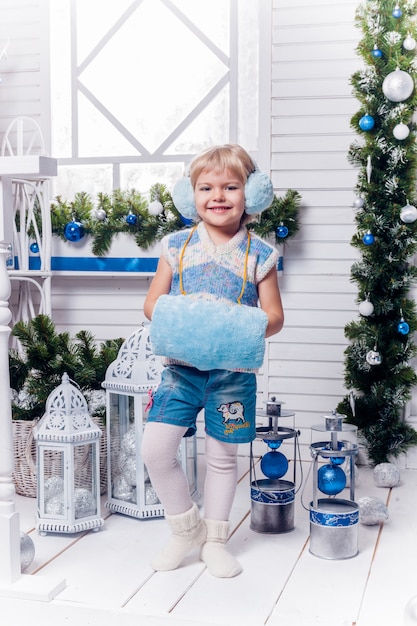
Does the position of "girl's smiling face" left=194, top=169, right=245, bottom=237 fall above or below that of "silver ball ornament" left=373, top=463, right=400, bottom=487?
above

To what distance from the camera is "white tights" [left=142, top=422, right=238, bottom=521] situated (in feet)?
6.89

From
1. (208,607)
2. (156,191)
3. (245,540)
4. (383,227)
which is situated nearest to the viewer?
(208,607)

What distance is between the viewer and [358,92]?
3113 mm

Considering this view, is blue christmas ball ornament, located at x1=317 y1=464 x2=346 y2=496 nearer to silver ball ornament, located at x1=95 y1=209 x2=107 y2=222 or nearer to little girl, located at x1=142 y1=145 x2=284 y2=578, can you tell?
little girl, located at x1=142 y1=145 x2=284 y2=578

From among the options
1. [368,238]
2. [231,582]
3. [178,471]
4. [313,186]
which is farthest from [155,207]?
[231,582]

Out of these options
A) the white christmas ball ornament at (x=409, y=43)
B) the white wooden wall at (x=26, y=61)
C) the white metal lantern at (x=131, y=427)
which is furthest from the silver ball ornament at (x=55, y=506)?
the white christmas ball ornament at (x=409, y=43)

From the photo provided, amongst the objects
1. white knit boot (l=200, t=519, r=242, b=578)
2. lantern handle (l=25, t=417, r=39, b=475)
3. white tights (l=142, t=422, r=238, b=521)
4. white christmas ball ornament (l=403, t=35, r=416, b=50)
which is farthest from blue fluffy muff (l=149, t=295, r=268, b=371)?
white christmas ball ornament (l=403, t=35, r=416, b=50)

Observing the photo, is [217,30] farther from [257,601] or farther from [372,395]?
[257,601]

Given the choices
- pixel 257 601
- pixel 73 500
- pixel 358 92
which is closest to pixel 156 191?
pixel 358 92

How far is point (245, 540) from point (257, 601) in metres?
0.45

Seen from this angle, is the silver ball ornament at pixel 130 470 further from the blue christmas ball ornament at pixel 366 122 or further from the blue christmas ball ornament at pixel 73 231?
the blue christmas ball ornament at pixel 366 122

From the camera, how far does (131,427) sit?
104 inches

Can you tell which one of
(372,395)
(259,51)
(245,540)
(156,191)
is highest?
(259,51)

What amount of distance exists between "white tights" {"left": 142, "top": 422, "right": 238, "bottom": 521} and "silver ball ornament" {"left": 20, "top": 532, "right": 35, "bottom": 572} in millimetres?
357
